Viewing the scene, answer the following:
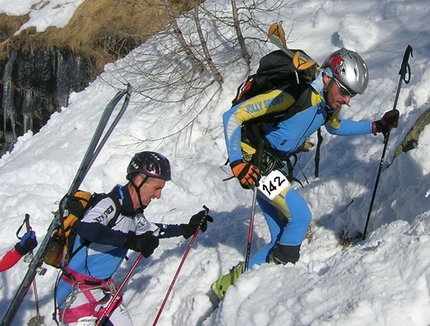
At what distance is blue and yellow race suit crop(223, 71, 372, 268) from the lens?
453cm

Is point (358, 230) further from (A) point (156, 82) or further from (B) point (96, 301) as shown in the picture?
(A) point (156, 82)

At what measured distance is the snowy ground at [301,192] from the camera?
3666 mm

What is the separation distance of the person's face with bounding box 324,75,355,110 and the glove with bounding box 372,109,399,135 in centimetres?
82

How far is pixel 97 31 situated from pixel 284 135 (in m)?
11.5

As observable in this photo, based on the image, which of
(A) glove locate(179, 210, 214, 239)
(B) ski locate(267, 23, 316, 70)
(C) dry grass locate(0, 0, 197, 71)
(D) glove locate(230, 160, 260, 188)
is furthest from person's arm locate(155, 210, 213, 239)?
(C) dry grass locate(0, 0, 197, 71)

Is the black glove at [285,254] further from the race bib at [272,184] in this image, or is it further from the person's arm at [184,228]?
the person's arm at [184,228]

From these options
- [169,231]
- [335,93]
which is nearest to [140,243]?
[169,231]

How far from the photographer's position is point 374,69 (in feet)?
28.8

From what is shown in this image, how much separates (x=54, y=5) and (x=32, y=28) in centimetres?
95

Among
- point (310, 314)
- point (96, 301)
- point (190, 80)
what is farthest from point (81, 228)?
point (190, 80)

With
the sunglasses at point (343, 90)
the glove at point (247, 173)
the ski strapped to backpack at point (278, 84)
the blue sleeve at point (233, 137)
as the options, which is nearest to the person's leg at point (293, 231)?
the ski strapped to backpack at point (278, 84)

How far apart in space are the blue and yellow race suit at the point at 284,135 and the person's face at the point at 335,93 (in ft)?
0.19

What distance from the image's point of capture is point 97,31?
598 inches

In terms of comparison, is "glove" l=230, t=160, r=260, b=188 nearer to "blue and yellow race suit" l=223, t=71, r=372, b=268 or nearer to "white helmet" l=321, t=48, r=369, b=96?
"blue and yellow race suit" l=223, t=71, r=372, b=268
